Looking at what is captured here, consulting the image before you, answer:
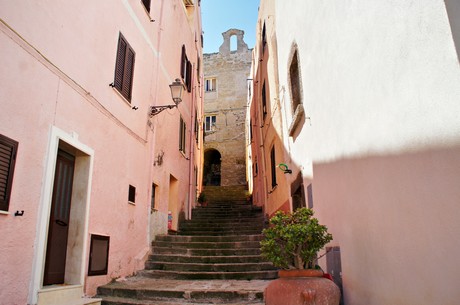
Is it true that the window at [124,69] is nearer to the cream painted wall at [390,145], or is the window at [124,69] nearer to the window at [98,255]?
the window at [98,255]

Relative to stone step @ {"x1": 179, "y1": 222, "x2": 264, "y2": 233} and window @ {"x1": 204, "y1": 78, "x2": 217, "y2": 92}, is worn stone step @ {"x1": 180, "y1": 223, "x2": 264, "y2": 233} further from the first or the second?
window @ {"x1": 204, "y1": 78, "x2": 217, "y2": 92}

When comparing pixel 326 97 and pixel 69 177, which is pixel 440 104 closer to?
pixel 326 97

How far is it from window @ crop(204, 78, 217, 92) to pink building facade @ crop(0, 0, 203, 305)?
15710 millimetres

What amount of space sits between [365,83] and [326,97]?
151 centimetres

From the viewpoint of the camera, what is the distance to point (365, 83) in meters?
3.42

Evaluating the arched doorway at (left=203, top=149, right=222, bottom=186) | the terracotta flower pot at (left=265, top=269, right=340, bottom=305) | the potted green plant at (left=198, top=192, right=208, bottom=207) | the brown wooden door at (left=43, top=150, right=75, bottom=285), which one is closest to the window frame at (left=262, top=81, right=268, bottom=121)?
the potted green plant at (left=198, top=192, right=208, bottom=207)

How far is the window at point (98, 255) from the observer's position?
5.68 m

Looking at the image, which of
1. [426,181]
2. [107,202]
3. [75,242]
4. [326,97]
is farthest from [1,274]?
[326,97]

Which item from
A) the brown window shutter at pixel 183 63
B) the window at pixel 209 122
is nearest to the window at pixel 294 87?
→ the brown window shutter at pixel 183 63

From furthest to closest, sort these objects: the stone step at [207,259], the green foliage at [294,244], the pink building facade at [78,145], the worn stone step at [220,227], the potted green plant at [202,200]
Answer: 1. the potted green plant at [202,200]
2. the worn stone step at [220,227]
3. the stone step at [207,259]
4. the pink building facade at [78,145]
5. the green foliage at [294,244]

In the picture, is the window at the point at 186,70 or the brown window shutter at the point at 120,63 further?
the window at the point at 186,70

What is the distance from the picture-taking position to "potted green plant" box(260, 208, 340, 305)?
3332mm

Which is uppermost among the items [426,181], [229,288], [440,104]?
[440,104]

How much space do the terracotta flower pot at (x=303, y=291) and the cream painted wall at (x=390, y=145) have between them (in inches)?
18.4
